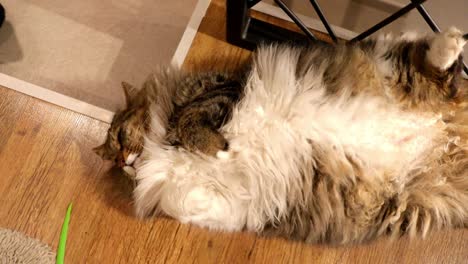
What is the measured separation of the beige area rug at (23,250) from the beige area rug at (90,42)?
1.61 feet

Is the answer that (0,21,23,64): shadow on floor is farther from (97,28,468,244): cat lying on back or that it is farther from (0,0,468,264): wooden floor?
(97,28,468,244): cat lying on back

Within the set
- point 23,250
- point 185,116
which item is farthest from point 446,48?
point 23,250

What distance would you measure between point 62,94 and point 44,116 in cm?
10

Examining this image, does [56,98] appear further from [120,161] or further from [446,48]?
[446,48]

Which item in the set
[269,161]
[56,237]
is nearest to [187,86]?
[269,161]

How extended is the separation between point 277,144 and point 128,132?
16.2 inches

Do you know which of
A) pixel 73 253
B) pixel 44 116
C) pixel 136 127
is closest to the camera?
pixel 136 127

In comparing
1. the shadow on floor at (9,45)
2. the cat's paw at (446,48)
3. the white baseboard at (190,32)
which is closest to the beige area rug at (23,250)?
the shadow on floor at (9,45)

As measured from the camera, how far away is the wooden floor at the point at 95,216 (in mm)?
1230

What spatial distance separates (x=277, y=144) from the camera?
1019mm

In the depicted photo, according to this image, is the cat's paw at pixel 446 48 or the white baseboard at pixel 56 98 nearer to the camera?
the cat's paw at pixel 446 48

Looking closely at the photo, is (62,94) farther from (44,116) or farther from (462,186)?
(462,186)

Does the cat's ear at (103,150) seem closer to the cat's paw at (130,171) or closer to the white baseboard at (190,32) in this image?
the cat's paw at (130,171)

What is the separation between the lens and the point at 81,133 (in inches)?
53.4
